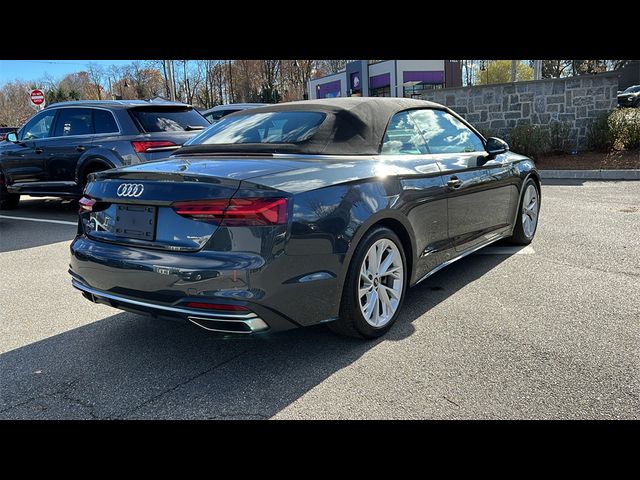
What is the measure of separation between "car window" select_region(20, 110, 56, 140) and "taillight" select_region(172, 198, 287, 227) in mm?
7044

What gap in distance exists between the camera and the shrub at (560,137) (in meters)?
13.0

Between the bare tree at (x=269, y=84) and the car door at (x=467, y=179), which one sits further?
the bare tree at (x=269, y=84)

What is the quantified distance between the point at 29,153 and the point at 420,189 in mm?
7442

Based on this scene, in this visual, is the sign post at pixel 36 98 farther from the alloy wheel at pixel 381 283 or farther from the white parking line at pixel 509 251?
the alloy wheel at pixel 381 283

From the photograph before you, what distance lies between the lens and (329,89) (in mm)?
49031

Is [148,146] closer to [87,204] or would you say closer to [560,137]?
[87,204]

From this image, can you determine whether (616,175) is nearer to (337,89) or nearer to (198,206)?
Result: (198,206)

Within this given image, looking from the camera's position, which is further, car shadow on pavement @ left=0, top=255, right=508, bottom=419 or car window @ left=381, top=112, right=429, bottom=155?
car window @ left=381, top=112, right=429, bottom=155

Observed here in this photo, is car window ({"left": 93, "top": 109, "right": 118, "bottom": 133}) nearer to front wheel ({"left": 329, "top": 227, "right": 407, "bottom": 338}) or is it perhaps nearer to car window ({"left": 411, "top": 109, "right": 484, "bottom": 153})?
car window ({"left": 411, "top": 109, "right": 484, "bottom": 153})

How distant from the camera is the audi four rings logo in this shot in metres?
2.97

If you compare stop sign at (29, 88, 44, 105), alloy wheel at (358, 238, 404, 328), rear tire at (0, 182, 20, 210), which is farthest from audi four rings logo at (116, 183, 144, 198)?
stop sign at (29, 88, 44, 105)

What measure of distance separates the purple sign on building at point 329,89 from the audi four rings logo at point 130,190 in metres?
44.8

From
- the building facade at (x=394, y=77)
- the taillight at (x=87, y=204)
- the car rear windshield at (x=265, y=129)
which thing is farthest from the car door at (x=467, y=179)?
the building facade at (x=394, y=77)
